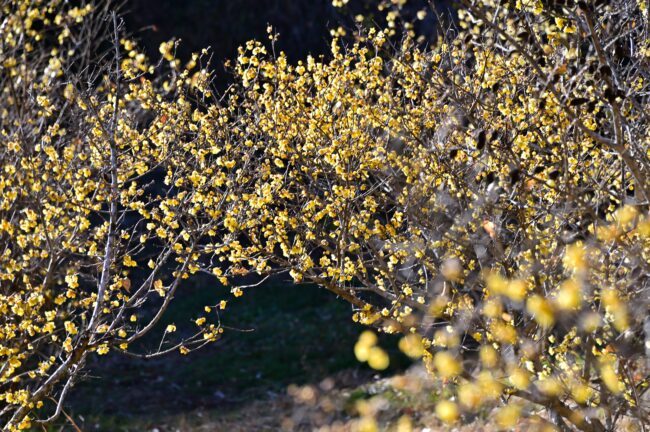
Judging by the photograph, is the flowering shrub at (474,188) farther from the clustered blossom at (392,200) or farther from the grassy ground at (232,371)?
the grassy ground at (232,371)

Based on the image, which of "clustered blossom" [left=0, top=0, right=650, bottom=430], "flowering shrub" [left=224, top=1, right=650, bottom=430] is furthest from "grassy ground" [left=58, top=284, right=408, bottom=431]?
"flowering shrub" [left=224, top=1, right=650, bottom=430]

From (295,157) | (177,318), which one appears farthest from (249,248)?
(177,318)

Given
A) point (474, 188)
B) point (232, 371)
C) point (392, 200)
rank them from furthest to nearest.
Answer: point (232, 371)
point (392, 200)
point (474, 188)

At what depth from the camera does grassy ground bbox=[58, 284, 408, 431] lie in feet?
26.8

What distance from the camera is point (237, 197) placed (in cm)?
461

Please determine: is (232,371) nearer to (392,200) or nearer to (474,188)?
(392,200)

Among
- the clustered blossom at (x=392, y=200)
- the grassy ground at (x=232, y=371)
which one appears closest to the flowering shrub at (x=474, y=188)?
the clustered blossom at (x=392, y=200)

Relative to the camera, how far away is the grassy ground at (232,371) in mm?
8164

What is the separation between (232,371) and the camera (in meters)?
9.31

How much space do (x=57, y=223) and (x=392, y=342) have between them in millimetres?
4855

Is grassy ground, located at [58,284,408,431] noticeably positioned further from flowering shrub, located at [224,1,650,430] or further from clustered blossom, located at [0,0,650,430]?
flowering shrub, located at [224,1,650,430]

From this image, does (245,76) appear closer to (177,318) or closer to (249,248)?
(249,248)

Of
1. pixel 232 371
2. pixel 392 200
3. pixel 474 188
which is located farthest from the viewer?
pixel 232 371

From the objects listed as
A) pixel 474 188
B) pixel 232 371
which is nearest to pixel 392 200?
pixel 474 188
